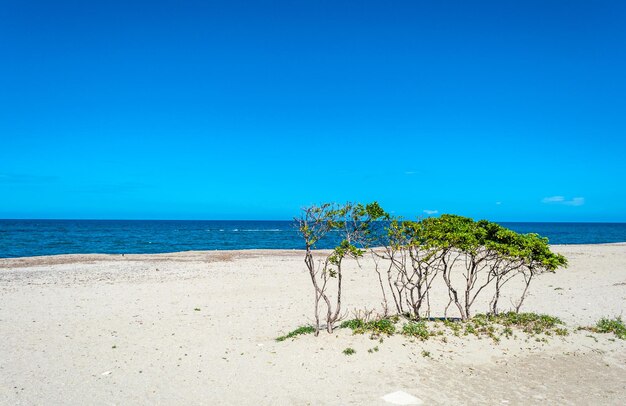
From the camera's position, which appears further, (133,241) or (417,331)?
(133,241)

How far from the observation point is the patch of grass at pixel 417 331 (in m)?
11.1

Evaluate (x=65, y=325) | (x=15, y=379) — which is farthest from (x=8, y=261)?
(x=15, y=379)

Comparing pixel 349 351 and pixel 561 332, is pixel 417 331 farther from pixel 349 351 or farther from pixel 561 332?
pixel 561 332

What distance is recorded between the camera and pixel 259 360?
1034 cm

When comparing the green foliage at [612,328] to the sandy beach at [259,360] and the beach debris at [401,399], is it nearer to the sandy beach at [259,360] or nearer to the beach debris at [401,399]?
the sandy beach at [259,360]

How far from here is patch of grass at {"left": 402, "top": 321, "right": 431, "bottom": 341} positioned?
36.3 feet

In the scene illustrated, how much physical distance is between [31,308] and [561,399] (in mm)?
16716

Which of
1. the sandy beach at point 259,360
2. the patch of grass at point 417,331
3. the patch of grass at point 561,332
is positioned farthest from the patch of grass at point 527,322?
the patch of grass at point 417,331

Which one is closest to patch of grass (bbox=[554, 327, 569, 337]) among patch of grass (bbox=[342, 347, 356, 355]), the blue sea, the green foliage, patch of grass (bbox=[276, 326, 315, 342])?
the green foliage

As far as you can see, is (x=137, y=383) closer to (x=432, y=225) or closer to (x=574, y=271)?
(x=432, y=225)

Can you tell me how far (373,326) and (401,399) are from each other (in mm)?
3472

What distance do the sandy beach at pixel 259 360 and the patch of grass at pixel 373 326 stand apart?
10.9 inches

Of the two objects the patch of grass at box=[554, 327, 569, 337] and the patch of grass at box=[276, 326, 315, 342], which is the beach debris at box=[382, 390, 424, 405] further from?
the patch of grass at box=[554, 327, 569, 337]

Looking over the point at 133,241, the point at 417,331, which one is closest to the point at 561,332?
the point at 417,331
